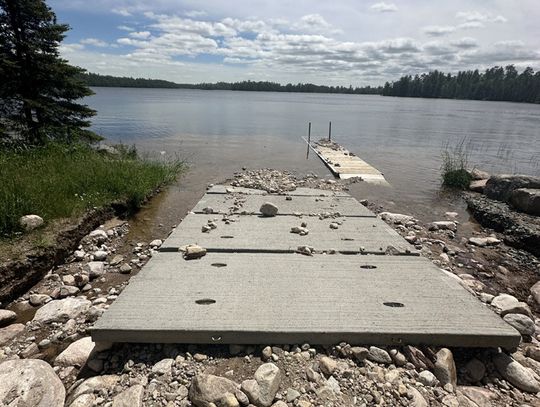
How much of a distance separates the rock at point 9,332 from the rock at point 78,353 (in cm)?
94

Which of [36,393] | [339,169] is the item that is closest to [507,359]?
[36,393]

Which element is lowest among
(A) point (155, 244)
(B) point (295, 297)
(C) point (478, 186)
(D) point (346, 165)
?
(C) point (478, 186)

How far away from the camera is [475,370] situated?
3172mm

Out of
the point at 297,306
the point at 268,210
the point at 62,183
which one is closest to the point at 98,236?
the point at 62,183

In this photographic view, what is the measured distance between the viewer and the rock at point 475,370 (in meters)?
3.13

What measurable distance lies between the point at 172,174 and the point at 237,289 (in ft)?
30.5

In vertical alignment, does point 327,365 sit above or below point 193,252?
below

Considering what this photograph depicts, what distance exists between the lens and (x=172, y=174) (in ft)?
40.4

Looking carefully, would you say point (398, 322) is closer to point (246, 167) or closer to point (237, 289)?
point (237, 289)

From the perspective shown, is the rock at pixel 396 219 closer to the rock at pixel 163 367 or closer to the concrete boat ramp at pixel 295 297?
the concrete boat ramp at pixel 295 297

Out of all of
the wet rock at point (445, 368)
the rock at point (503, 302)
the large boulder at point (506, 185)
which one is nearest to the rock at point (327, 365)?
the wet rock at point (445, 368)

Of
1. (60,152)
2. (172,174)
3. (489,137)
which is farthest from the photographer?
(489,137)

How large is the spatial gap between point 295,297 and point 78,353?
7.61ft

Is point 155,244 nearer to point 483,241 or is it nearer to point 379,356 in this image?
point 379,356
